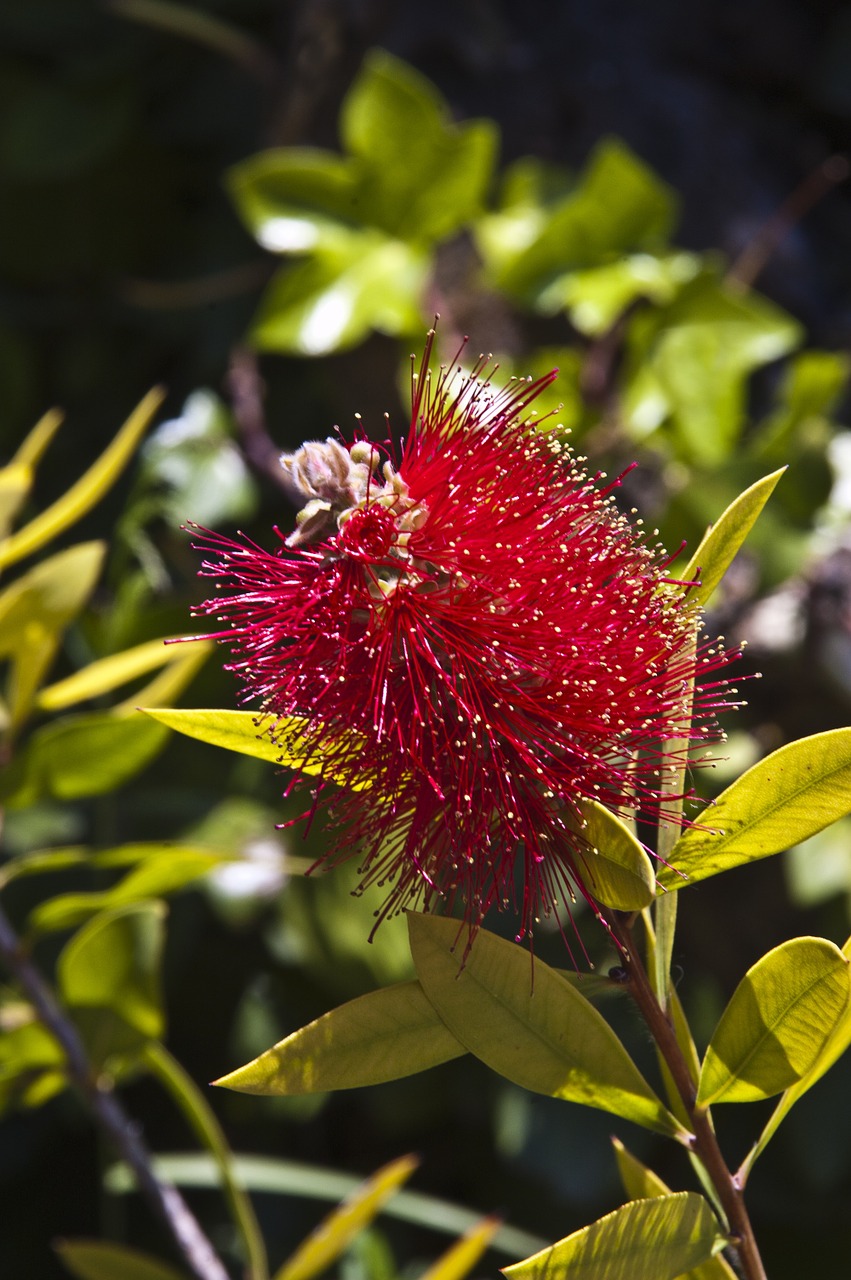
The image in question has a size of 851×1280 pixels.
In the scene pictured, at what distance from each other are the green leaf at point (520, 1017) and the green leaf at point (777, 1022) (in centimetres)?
2

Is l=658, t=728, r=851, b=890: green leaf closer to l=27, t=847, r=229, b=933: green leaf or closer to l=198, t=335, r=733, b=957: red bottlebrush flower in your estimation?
l=198, t=335, r=733, b=957: red bottlebrush flower

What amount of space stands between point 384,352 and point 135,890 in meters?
0.70

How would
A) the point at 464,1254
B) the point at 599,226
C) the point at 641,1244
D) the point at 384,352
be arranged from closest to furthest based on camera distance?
the point at 641,1244
the point at 464,1254
the point at 599,226
the point at 384,352

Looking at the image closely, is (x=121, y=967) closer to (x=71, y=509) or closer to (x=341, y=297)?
(x=71, y=509)

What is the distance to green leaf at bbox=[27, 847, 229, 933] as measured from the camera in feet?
2.21

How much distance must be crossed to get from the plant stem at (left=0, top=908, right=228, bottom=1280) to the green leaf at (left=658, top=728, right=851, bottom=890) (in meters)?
0.40

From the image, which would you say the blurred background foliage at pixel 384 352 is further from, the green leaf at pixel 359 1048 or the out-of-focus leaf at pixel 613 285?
the green leaf at pixel 359 1048

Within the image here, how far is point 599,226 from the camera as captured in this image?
1089 millimetres

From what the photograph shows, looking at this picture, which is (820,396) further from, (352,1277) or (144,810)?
(352,1277)

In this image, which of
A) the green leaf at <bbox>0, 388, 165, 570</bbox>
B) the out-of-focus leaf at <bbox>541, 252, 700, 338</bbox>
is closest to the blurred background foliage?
the out-of-focus leaf at <bbox>541, 252, 700, 338</bbox>

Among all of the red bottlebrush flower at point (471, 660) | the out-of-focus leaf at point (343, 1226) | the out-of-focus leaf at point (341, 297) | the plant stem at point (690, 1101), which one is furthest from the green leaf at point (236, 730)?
the out-of-focus leaf at point (341, 297)

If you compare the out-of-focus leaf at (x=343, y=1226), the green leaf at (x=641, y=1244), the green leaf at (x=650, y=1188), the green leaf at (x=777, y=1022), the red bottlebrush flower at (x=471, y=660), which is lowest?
the out-of-focus leaf at (x=343, y=1226)

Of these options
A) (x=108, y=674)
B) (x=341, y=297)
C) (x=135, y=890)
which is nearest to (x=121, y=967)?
(x=135, y=890)

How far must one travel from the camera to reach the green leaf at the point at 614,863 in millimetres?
373
